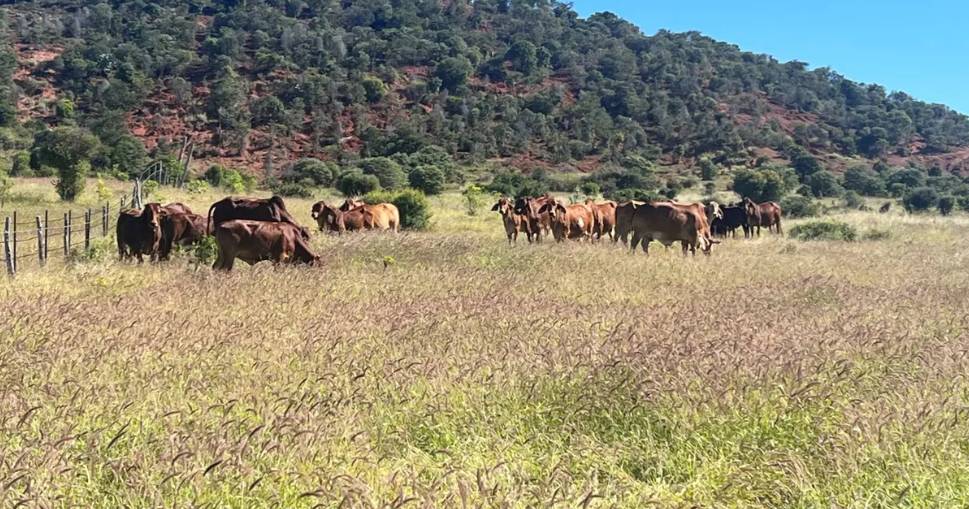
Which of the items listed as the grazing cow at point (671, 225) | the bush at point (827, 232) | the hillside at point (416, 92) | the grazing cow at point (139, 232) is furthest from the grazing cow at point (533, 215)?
the hillside at point (416, 92)

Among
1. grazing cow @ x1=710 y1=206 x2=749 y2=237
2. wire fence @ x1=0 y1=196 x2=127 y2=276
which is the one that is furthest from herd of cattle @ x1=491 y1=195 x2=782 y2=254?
wire fence @ x1=0 y1=196 x2=127 y2=276

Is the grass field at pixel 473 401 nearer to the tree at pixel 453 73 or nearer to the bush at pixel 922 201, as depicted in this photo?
the bush at pixel 922 201

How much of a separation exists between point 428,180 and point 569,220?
1219 inches

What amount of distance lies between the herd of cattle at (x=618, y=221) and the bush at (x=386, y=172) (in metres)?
30.4

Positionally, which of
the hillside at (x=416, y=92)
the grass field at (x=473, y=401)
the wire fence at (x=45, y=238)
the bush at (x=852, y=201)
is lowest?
the wire fence at (x=45, y=238)

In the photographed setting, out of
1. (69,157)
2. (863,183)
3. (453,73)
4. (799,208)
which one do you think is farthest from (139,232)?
(453,73)

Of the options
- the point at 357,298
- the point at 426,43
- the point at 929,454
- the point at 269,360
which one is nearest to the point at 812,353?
the point at 929,454

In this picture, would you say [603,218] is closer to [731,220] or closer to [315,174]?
[731,220]

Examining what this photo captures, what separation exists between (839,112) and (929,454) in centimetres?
11725

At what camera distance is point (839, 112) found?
107 meters

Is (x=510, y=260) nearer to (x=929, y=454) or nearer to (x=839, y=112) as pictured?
(x=929, y=454)

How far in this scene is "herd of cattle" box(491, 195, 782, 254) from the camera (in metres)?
16.1

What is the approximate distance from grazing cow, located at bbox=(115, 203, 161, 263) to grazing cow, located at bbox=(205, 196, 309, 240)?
103cm

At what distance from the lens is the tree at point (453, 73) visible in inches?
4012
